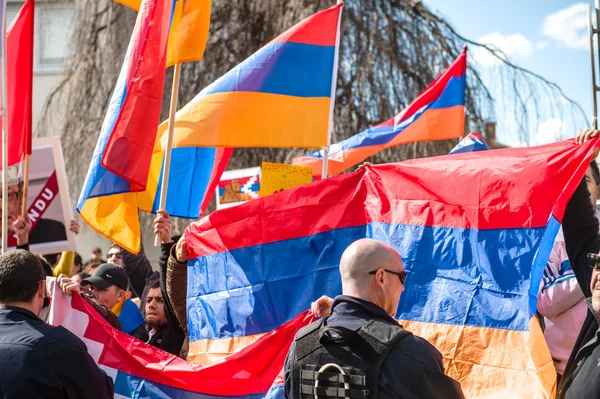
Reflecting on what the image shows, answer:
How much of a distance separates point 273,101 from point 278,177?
0.52m

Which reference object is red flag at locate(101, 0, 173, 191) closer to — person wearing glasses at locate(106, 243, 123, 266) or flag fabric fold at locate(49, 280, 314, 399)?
flag fabric fold at locate(49, 280, 314, 399)

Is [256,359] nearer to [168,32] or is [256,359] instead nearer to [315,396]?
[315,396]

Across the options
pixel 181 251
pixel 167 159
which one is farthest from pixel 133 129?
pixel 181 251

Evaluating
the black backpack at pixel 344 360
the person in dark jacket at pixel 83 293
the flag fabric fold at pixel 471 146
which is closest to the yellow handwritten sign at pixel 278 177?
the flag fabric fold at pixel 471 146

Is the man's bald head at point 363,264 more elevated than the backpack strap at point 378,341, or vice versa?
the man's bald head at point 363,264

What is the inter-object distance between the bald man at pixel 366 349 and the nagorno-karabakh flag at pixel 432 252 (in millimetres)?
781

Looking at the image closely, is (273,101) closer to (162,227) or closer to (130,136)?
(130,136)

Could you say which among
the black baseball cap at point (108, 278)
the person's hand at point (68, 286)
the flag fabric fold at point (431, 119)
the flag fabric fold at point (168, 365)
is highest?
the flag fabric fold at point (431, 119)

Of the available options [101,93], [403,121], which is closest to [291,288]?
[403,121]

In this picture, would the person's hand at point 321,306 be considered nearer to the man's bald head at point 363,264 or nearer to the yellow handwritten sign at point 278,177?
the man's bald head at point 363,264

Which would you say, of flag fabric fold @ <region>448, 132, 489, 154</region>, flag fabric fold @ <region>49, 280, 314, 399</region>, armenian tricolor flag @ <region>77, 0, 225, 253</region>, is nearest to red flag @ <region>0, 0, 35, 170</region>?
armenian tricolor flag @ <region>77, 0, 225, 253</region>

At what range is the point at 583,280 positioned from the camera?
323 cm

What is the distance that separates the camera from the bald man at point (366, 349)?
95.6 inches

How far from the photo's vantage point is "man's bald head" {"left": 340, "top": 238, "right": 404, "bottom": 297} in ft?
8.66
